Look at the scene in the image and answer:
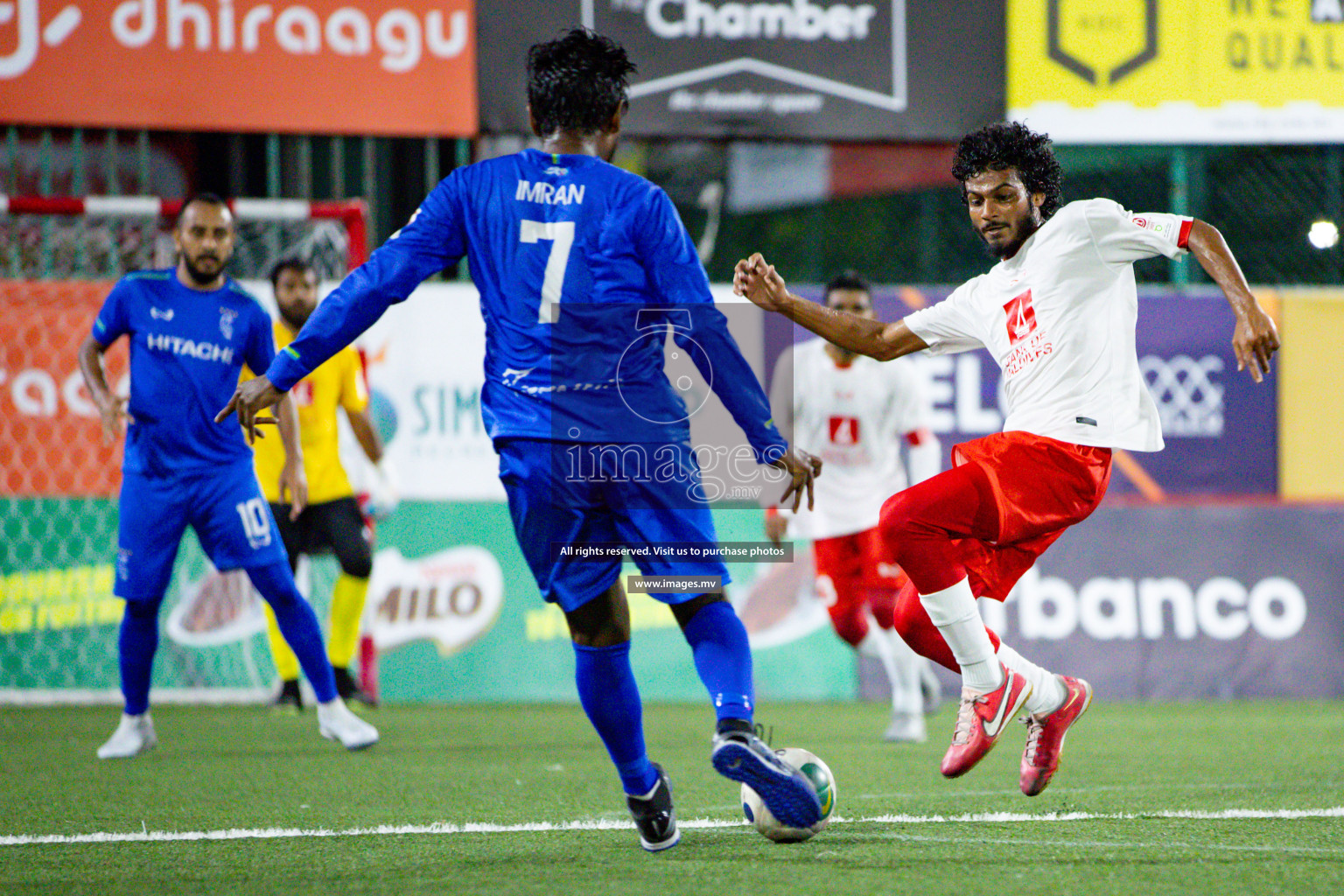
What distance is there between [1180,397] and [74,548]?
702 centimetres

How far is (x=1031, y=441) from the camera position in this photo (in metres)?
4.27

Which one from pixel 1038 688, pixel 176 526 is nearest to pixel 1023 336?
pixel 1038 688

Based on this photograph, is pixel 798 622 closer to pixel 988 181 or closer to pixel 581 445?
pixel 988 181

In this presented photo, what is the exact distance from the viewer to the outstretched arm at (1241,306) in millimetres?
3744

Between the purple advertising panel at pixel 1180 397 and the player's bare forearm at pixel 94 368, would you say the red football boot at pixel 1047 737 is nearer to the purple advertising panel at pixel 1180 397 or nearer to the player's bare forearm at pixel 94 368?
the player's bare forearm at pixel 94 368

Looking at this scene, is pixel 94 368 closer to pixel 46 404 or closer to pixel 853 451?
pixel 46 404

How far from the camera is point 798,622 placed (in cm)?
929

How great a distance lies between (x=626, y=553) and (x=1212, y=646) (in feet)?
21.9

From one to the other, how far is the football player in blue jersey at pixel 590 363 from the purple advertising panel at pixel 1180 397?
6.11m

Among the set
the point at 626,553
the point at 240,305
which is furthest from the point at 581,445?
the point at 240,305

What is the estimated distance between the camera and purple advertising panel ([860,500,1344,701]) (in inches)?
367

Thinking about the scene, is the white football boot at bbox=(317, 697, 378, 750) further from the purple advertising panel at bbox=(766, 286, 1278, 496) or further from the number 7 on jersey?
the purple advertising panel at bbox=(766, 286, 1278, 496)

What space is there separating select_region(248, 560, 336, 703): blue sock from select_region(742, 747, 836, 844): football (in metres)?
2.84

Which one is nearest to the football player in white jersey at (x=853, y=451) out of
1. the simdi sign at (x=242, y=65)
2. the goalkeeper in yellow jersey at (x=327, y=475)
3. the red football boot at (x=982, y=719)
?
the goalkeeper in yellow jersey at (x=327, y=475)
